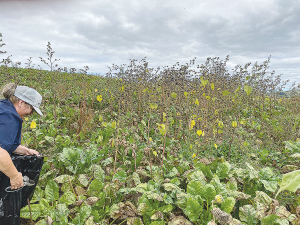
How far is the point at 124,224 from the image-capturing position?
74.8 inches

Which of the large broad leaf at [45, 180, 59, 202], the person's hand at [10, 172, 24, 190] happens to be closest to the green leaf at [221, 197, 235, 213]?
the large broad leaf at [45, 180, 59, 202]

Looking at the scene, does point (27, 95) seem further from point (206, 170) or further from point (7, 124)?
point (206, 170)

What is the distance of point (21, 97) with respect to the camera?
1.83 meters

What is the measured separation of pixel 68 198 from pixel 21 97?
3.63 ft

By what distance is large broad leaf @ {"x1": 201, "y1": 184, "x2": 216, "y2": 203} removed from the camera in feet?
6.11

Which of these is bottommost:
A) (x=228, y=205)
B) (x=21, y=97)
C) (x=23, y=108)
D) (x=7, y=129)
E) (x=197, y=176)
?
(x=228, y=205)

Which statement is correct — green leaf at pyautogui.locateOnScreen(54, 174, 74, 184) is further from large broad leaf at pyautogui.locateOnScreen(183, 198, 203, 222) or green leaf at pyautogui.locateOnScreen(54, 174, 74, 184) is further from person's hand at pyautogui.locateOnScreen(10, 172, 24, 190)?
large broad leaf at pyautogui.locateOnScreen(183, 198, 203, 222)

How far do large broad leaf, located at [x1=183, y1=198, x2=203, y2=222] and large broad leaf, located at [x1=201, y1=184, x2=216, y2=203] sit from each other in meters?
0.17

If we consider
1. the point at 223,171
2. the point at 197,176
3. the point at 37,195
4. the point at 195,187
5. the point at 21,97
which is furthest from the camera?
the point at 223,171

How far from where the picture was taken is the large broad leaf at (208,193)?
1.86 metres

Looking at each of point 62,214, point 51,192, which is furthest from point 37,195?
point 62,214

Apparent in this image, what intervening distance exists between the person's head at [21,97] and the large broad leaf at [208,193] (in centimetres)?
189

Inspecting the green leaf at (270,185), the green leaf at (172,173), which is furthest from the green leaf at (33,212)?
the green leaf at (270,185)

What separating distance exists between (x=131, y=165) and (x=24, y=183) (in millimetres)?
1289
